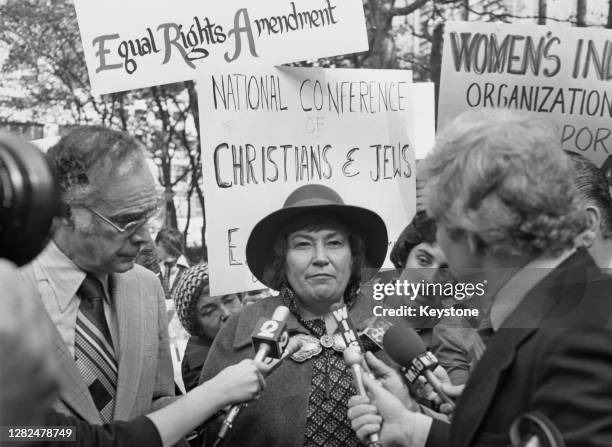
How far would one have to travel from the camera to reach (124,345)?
8.89 feet

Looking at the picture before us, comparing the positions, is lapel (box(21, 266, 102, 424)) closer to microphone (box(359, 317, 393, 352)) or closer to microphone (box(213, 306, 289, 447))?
microphone (box(213, 306, 289, 447))

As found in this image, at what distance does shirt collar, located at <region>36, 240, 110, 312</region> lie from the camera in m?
2.62

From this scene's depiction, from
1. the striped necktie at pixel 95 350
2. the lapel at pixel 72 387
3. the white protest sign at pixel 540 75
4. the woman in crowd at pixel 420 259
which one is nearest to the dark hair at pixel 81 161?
the striped necktie at pixel 95 350

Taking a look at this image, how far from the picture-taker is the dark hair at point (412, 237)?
146 inches

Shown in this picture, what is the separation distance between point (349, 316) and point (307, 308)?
284mm

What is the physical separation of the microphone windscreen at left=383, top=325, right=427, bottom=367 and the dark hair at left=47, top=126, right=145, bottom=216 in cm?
109

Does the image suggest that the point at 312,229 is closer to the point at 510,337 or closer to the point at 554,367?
the point at 510,337

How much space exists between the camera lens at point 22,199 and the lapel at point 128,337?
1.53m

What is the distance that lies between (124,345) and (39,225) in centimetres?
157

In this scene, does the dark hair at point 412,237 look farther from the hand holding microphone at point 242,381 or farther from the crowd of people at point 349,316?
the hand holding microphone at point 242,381

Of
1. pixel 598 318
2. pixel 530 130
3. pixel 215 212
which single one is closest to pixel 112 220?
pixel 215 212

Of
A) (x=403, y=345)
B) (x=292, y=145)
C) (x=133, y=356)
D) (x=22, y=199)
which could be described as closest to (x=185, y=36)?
(x=292, y=145)

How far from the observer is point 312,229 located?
3.10 metres

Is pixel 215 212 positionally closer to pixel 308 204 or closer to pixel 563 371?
pixel 308 204
